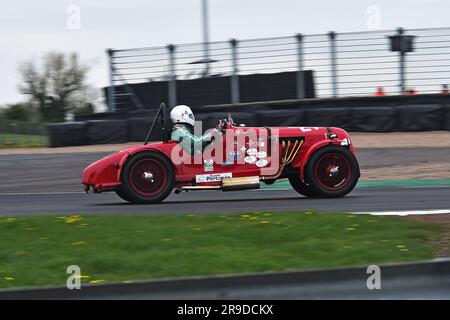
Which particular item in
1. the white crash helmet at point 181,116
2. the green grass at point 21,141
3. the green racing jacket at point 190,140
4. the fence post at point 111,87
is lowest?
the green grass at point 21,141

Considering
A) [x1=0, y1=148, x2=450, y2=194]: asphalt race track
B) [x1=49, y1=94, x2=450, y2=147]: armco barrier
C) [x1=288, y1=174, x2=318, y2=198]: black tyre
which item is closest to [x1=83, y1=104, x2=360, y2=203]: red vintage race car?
[x1=288, y1=174, x2=318, y2=198]: black tyre

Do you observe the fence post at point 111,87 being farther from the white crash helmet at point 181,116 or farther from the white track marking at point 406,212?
the white track marking at point 406,212

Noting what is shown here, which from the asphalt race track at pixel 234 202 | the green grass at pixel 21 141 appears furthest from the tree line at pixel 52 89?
the asphalt race track at pixel 234 202

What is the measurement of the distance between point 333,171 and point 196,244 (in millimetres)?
4830

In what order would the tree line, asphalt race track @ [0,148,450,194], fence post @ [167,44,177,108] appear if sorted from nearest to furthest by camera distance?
asphalt race track @ [0,148,450,194], fence post @ [167,44,177,108], the tree line

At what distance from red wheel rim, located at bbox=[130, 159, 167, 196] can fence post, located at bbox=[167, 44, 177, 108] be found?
44.6 ft

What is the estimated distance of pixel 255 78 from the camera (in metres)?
25.7

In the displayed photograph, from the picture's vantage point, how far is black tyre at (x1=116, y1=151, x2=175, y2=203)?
12297 mm

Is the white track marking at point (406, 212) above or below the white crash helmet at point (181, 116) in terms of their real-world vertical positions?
below

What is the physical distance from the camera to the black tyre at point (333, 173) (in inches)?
496

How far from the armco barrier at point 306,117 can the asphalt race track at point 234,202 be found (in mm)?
8069

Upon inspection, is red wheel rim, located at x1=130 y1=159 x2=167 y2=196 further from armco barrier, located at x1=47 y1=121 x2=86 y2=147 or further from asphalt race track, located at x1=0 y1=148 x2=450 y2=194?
armco barrier, located at x1=47 y1=121 x2=86 y2=147
